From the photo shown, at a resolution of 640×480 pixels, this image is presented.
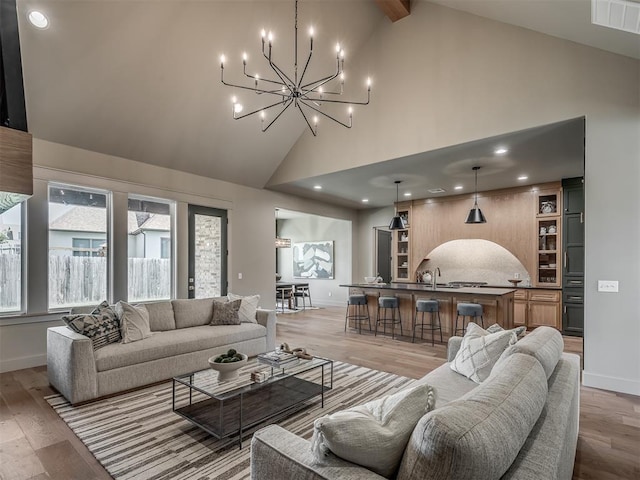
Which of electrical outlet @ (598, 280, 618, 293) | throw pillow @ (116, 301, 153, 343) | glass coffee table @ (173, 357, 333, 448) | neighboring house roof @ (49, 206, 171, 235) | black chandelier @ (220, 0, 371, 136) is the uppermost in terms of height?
black chandelier @ (220, 0, 371, 136)

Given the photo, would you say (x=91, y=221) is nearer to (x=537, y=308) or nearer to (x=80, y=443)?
(x=80, y=443)

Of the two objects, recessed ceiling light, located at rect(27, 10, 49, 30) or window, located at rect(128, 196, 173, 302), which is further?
window, located at rect(128, 196, 173, 302)

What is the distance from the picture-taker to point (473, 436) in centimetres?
102

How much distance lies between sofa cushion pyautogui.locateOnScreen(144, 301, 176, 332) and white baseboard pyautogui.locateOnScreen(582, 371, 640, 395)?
16.0 ft

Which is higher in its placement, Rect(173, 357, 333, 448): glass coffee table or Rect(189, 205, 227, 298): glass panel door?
Rect(189, 205, 227, 298): glass panel door

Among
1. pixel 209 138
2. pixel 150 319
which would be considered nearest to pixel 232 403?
pixel 150 319

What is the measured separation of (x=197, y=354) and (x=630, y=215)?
4.93m

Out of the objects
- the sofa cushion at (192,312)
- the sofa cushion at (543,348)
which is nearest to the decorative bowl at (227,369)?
the sofa cushion at (192,312)

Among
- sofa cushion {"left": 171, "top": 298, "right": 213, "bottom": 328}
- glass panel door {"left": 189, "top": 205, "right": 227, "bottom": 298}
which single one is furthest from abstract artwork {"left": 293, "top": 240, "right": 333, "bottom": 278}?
sofa cushion {"left": 171, "top": 298, "right": 213, "bottom": 328}

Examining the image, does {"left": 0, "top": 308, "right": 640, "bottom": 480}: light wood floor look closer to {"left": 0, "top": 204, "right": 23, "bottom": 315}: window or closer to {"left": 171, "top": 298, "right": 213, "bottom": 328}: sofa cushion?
{"left": 0, "top": 204, "right": 23, "bottom": 315}: window

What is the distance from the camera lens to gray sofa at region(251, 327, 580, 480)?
1005 mm

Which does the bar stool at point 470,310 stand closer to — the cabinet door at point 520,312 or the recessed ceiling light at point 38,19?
the cabinet door at point 520,312

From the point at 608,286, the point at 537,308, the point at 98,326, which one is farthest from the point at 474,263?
the point at 98,326

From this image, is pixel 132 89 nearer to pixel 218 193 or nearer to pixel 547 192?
pixel 218 193
